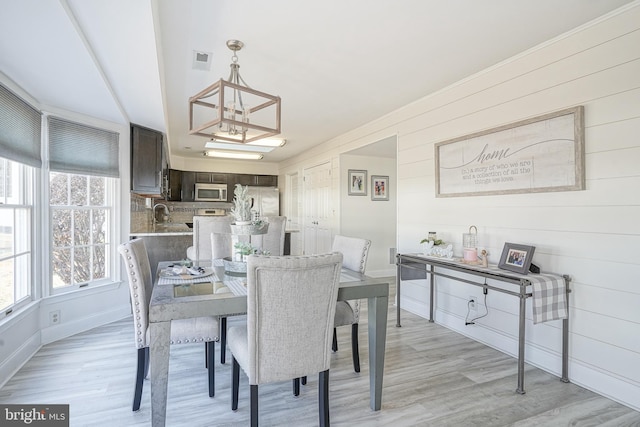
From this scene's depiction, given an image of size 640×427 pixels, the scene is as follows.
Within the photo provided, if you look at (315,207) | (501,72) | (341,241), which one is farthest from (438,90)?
(315,207)

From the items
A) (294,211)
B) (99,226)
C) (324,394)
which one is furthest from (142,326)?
(294,211)

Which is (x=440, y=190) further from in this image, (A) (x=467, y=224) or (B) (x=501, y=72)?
(B) (x=501, y=72)

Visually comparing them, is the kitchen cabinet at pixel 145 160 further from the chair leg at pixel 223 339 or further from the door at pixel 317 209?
the door at pixel 317 209

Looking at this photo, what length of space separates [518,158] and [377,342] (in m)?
1.91

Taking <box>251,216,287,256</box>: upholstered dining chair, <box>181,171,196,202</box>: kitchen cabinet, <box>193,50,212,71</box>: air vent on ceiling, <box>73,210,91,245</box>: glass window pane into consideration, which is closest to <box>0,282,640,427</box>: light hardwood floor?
<box>73,210,91,245</box>: glass window pane

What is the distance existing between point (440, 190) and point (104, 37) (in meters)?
3.06

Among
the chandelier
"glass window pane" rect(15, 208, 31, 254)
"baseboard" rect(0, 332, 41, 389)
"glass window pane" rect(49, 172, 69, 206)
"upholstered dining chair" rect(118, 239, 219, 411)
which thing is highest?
the chandelier

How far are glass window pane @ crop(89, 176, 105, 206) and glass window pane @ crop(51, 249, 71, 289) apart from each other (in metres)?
0.60

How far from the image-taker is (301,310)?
1673 millimetres

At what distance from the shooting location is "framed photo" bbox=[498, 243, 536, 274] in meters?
2.50

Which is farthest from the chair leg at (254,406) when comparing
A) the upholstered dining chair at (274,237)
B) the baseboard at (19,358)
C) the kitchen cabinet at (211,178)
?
the kitchen cabinet at (211,178)

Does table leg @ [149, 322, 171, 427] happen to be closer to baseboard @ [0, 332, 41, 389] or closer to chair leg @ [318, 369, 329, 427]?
chair leg @ [318, 369, 329, 427]

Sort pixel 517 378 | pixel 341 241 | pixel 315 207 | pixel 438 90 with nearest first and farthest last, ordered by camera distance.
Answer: pixel 517 378
pixel 341 241
pixel 438 90
pixel 315 207

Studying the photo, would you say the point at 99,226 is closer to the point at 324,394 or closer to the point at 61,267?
the point at 61,267
